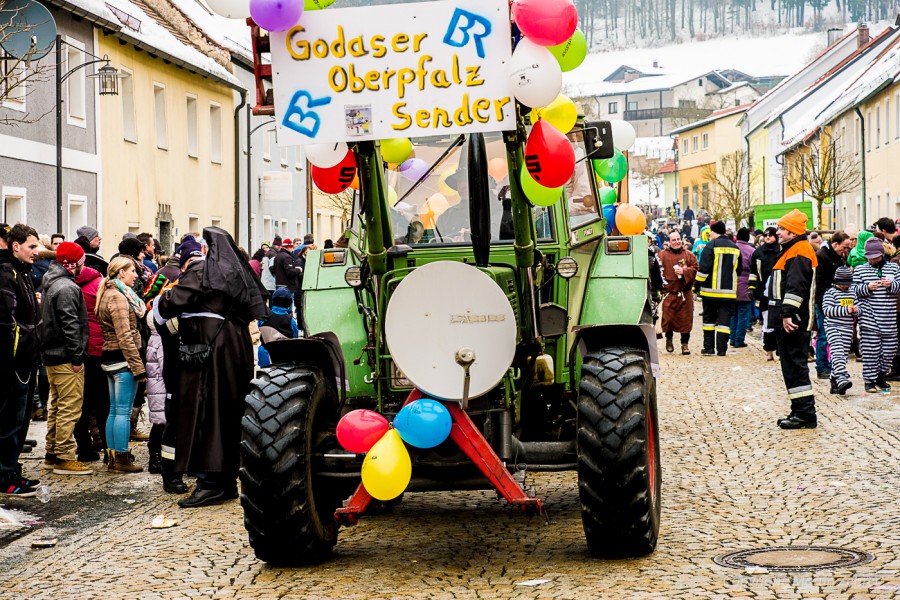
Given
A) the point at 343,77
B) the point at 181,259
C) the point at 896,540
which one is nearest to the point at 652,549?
the point at 896,540

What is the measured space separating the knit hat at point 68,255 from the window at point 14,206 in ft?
34.3

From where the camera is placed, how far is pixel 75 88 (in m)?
24.2

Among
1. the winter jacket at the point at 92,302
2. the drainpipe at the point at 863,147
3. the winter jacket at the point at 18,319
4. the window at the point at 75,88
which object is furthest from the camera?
the drainpipe at the point at 863,147

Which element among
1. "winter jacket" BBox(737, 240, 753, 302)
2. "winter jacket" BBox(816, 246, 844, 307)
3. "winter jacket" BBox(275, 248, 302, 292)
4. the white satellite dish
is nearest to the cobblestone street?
the white satellite dish

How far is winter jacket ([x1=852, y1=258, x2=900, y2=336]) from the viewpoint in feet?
50.0

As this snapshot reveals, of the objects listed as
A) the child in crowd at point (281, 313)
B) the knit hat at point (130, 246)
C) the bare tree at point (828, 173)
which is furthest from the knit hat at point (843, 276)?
the bare tree at point (828, 173)

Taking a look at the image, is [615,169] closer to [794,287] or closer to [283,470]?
[794,287]

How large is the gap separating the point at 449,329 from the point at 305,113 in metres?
1.27

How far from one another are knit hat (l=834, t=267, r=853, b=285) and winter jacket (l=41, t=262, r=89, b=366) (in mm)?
8860

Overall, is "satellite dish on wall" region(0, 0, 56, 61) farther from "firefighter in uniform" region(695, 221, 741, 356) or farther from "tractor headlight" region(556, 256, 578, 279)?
"firefighter in uniform" region(695, 221, 741, 356)

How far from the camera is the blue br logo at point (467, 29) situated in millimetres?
6508

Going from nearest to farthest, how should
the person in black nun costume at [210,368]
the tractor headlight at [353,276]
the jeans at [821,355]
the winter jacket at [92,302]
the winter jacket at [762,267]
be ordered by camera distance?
the tractor headlight at [353,276], the person in black nun costume at [210,368], the winter jacket at [92,302], the jeans at [821,355], the winter jacket at [762,267]

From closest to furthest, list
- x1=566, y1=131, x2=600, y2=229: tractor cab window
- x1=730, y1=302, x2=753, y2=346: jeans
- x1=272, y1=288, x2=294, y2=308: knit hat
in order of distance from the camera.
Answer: x1=566, y1=131, x2=600, y2=229: tractor cab window
x1=272, y1=288, x2=294, y2=308: knit hat
x1=730, y1=302, x2=753, y2=346: jeans

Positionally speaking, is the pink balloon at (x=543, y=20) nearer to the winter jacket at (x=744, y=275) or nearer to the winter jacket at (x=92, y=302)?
the winter jacket at (x=92, y=302)
